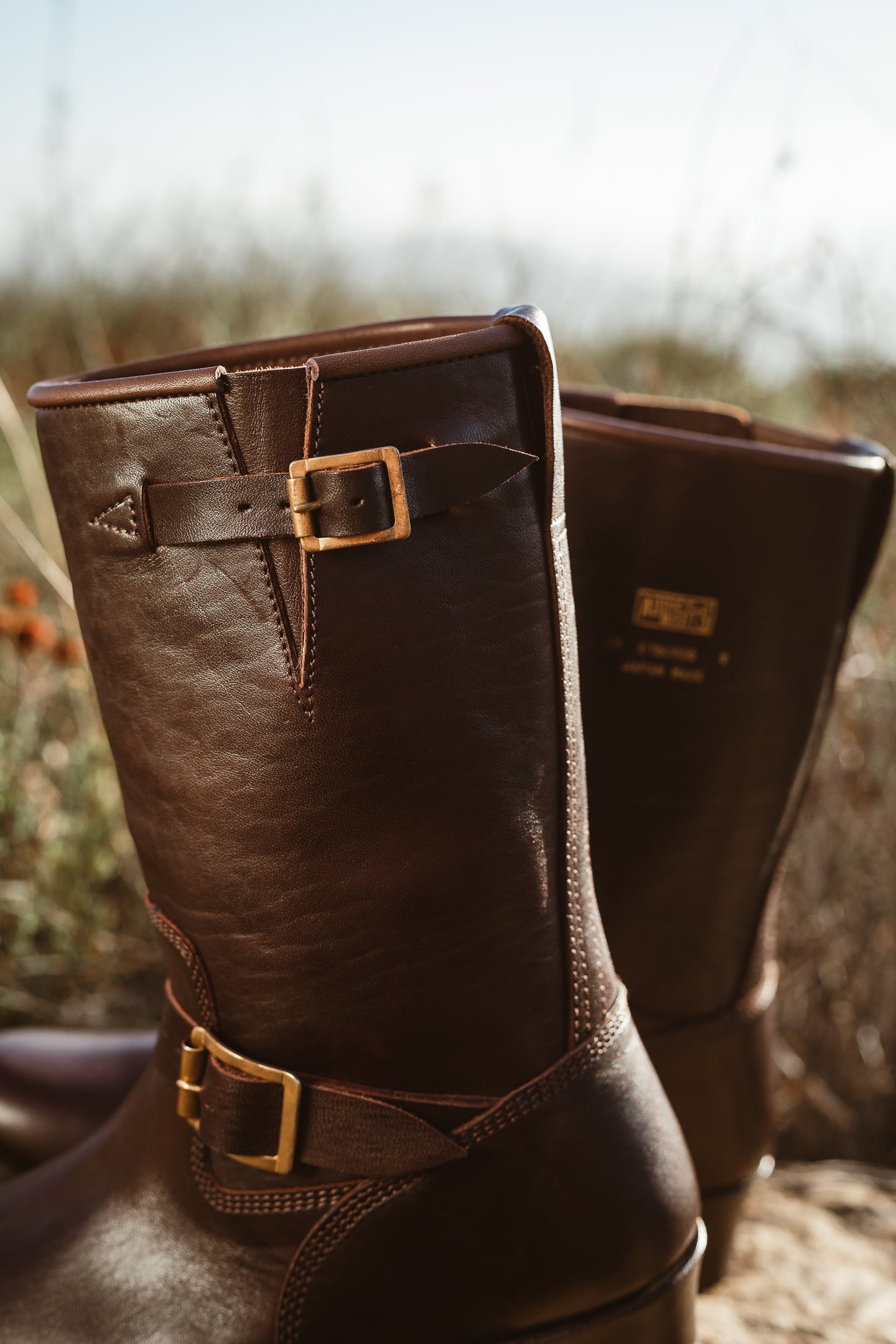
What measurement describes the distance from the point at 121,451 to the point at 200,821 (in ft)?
1.03

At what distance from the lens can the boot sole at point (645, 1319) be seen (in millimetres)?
996

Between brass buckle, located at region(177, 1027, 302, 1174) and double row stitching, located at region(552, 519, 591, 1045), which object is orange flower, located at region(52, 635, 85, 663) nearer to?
brass buckle, located at region(177, 1027, 302, 1174)

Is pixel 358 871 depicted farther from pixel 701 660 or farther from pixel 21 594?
pixel 21 594

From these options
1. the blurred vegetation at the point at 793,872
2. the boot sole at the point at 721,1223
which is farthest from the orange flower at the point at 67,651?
the boot sole at the point at 721,1223

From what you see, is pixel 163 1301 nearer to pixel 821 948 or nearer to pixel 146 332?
pixel 821 948

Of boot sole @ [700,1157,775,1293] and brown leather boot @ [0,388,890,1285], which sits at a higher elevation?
brown leather boot @ [0,388,890,1285]

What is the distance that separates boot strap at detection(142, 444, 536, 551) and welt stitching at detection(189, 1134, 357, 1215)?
0.57 m

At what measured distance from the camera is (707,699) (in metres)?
1.23

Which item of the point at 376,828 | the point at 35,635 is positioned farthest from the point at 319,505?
the point at 35,635

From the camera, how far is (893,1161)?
201 cm

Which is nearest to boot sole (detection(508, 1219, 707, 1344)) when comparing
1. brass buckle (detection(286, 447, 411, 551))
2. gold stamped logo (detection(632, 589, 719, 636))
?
gold stamped logo (detection(632, 589, 719, 636))

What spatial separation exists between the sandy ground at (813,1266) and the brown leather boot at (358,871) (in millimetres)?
304

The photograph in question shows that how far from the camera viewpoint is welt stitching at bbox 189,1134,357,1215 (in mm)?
970

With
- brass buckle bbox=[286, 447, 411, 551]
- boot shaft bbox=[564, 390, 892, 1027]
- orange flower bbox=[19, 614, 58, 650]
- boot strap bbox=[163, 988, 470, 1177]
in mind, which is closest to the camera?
brass buckle bbox=[286, 447, 411, 551]
